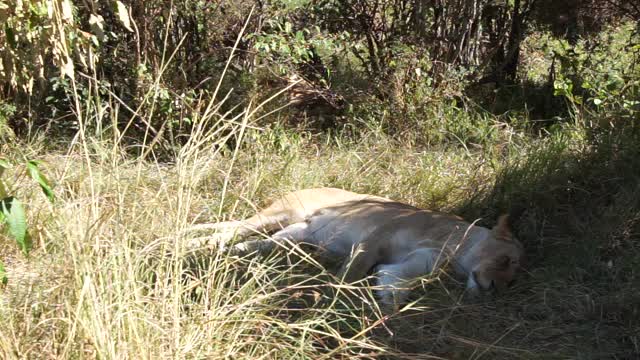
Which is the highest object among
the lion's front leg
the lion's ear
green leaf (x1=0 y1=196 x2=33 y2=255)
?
green leaf (x1=0 y1=196 x2=33 y2=255)

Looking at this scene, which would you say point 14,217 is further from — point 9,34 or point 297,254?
point 9,34

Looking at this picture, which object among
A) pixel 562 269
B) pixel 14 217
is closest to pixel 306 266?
pixel 562 269

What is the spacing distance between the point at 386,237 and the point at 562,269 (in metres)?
1.11

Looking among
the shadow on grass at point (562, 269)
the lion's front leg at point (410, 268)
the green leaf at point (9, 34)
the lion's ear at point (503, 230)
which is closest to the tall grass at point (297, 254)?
the shadow on grass at point (562, 269)

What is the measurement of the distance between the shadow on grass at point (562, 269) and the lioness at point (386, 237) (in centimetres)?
21

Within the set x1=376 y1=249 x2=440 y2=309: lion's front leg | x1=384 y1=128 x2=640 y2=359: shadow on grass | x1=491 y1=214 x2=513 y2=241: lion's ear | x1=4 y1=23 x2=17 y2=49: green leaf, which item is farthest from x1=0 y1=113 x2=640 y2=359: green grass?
x1=4 y1=23 x2=17 y2=49: green leaf

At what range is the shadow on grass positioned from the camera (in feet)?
14.6

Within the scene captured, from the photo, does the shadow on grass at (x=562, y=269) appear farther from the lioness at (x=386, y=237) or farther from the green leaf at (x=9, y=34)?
the green leaf at (x=9, y=34)

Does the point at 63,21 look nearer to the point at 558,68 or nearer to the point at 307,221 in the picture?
the point at 307,221

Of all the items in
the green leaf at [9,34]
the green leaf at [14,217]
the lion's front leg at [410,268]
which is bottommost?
the lion's front leg at [410,268]

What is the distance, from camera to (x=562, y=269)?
5.21 metres

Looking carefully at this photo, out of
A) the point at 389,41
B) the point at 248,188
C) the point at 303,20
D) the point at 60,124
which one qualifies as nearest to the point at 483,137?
the point at 389,41

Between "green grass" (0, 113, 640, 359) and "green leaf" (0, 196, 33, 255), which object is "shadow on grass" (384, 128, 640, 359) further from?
"green leaf" (0, 196, 33, 255)

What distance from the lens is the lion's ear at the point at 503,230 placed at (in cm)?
530
